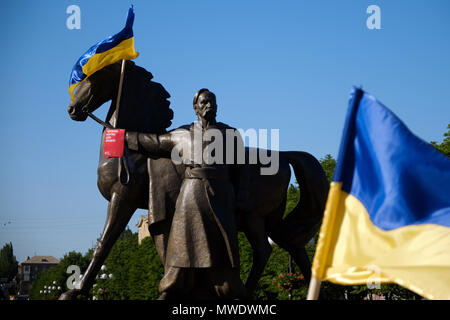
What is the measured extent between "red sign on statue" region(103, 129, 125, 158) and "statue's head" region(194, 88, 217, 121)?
3.99ft

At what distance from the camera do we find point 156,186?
9453 mm

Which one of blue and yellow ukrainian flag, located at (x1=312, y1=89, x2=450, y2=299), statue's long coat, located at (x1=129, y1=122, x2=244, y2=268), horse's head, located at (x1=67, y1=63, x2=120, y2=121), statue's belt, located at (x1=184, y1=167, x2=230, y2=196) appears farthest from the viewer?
horse's head, located at (x1=67, y1=63, x2=120, y2=121)

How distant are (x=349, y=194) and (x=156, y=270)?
40.3m

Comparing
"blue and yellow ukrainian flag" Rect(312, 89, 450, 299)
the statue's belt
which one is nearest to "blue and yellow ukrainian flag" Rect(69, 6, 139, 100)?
the statue's belt

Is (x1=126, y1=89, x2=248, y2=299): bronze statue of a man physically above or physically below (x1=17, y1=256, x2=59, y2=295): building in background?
above

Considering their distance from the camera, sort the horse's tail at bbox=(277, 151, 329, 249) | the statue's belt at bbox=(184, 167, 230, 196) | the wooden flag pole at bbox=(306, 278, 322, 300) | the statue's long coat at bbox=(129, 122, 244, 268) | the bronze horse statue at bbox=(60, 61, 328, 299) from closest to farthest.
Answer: the wooden flag pole at bbox=(306, 278, 322, 300), the statue's long coat at bbox=(129, 122, 244, 268), the statue's belt at bbox=(184, 167, 230, 196), the bronze horse statue at bbox=(60, 61, 328, 299), the horse's tail at bbox=(277, 151, 329, 249)

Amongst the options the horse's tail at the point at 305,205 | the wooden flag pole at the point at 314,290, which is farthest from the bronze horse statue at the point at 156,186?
the wooden flag pole at the point at 314,290

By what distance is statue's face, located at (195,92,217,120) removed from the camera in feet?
30.1

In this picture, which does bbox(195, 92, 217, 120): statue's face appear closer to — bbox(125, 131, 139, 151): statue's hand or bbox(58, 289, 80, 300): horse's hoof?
bbox(125, 131, 139, 151): statue's hand

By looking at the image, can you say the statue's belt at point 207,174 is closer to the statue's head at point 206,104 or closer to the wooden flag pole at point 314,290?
the statue's head at point 206,104

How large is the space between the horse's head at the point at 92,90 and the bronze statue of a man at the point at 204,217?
1.57 metres

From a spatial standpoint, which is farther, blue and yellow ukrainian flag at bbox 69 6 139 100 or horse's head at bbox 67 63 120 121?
horse's head at bbox 67 63 120 121

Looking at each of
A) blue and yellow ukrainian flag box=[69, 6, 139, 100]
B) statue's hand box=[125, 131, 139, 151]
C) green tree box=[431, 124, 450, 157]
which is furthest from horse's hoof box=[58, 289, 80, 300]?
green tree box=[431, 124, 450, 157]

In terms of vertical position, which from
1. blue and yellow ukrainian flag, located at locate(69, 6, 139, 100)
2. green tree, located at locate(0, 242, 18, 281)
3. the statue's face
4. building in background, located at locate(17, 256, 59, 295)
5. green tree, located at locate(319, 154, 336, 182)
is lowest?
building in background, located at locate(17, 256, 59, 295)
